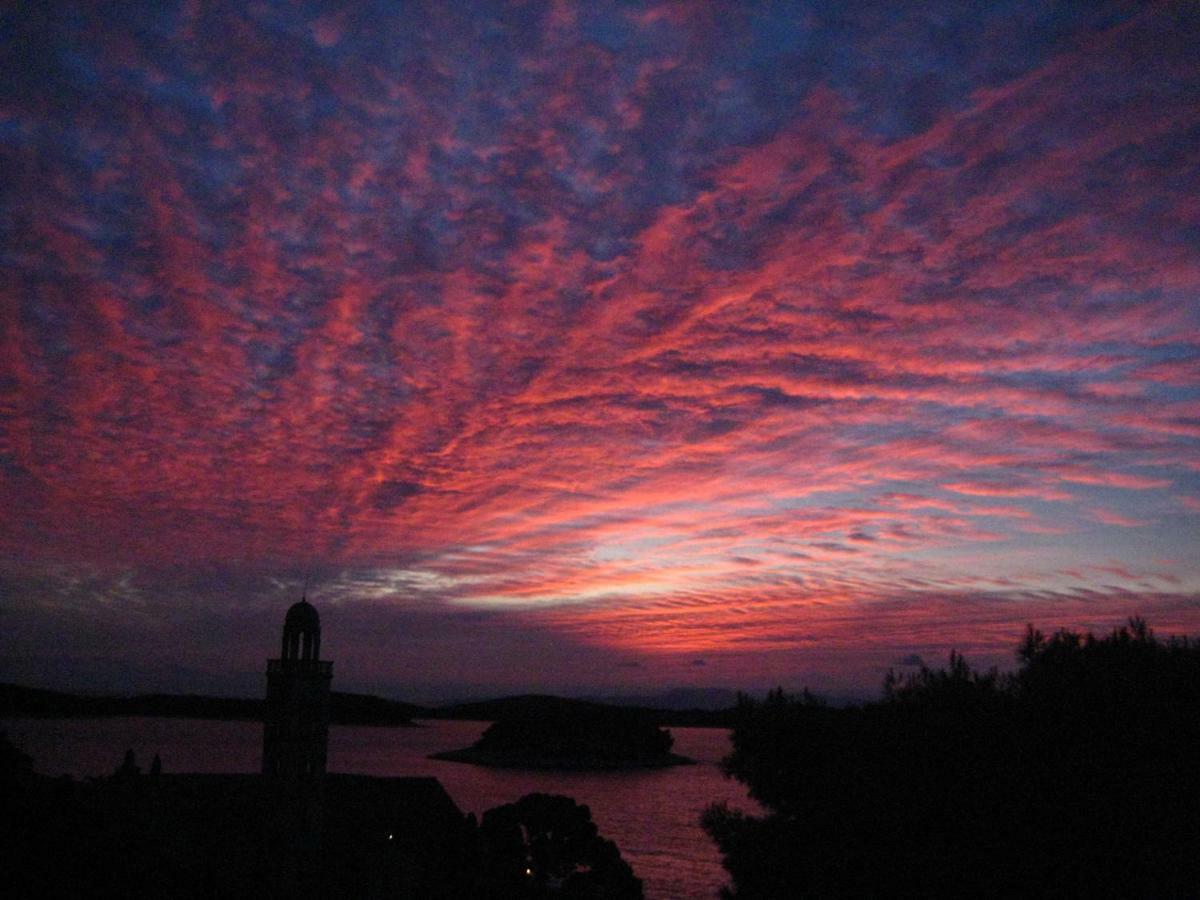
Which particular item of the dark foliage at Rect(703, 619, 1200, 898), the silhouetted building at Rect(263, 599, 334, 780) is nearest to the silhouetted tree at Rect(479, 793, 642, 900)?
the silhouetted building at Rect(263, 599, 334, 780)

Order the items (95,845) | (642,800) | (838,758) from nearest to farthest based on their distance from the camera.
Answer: (95,845) < (838,758) < (642,800)

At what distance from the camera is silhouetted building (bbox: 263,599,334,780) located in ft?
135

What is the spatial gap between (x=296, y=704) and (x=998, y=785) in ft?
110

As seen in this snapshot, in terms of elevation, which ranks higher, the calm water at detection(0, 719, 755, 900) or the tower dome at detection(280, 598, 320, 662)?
the tower dome at detection(280, 598, 320, 662)

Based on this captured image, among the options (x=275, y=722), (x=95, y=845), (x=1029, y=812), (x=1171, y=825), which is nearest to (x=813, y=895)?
(x=1029, y=812)

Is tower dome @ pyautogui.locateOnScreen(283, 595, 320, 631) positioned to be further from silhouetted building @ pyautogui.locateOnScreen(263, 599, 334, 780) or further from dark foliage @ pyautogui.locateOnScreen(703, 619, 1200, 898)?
A: dark foliage @ pyautogui.locateOnScreen(703, 619, 1200, 898)

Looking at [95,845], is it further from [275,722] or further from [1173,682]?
[275,722]

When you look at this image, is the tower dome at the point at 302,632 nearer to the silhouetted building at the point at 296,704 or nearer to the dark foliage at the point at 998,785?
the silhouetted building at the point at 296,704

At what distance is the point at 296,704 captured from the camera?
41.2 meters

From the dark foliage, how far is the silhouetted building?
86.3 feet

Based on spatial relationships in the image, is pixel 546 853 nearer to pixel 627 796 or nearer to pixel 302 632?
pixel 302 632

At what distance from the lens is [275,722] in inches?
1633

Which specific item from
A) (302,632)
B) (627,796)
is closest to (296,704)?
(302,632)

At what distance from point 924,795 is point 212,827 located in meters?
36.8
